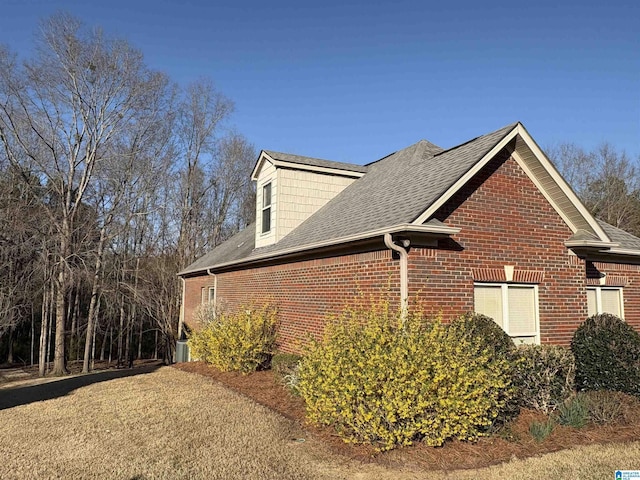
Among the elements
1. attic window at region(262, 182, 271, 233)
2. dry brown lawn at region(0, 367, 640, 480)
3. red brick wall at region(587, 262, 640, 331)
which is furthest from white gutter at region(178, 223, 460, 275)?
red brick wall at region(587, 262, 640, 331)

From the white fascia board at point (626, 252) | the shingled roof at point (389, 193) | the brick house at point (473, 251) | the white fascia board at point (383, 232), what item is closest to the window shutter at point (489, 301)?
the brick house at point (473, 251)

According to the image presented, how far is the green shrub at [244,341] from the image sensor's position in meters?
10.8

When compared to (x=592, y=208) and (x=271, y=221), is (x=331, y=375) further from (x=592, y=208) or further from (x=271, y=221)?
(x=592, y=208)

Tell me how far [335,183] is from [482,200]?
6.89m

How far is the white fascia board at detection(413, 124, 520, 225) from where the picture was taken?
7.41m

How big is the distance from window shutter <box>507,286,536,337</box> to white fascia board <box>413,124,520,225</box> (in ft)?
7.70

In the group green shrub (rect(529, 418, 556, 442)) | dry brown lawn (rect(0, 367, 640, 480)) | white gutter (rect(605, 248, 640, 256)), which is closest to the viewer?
dry brown lawn (rect(0, 367, 640, 480))

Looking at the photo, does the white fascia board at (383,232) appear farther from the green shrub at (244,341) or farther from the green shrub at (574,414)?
the green shrub at (574,414)

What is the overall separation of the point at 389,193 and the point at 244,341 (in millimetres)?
4951

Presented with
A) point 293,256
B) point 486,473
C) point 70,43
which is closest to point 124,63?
point 70,43

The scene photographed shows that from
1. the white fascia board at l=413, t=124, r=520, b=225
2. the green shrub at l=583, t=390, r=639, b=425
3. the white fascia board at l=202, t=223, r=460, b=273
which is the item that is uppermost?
the white fascia board at l=413, t=124, r=520, b=225

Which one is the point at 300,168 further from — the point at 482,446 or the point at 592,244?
the point at 482,446

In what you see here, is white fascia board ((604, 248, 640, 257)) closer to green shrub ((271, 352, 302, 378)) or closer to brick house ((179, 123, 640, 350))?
brick house ((179, 123, 640, 350))

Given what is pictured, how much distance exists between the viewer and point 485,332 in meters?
6.98
